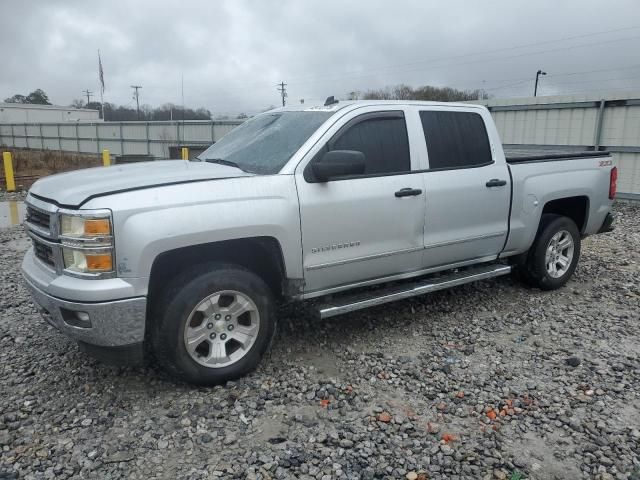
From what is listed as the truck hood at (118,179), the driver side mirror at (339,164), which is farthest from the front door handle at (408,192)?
the truck hood at (118,179)

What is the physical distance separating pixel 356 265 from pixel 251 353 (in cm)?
104

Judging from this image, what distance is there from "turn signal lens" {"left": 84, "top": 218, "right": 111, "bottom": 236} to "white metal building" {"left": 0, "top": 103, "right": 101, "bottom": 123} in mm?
65628

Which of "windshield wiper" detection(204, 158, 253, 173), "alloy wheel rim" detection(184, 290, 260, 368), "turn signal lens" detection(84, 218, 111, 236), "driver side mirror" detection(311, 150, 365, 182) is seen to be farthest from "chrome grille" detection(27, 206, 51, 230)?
"driver side mirror" detection(311, 150, 365, 182)

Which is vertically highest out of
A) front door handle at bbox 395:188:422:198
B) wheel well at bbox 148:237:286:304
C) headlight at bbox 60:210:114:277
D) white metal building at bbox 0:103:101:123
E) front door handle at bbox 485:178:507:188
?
white metal building at bbox 0:103:101:123

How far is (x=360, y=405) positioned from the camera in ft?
11.5

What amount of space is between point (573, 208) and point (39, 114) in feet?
235

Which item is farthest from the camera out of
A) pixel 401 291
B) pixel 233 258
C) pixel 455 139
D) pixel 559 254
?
pixel 559 254

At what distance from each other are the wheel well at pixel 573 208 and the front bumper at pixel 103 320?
4.39 metres

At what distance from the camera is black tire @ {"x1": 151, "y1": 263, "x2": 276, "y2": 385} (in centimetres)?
340

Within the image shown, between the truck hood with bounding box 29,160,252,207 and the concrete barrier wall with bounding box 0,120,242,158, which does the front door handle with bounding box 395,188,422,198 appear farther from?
the concrete barrier wall with bounding box 0,120,242,158

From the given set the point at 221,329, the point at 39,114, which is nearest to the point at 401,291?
the point at 221,329

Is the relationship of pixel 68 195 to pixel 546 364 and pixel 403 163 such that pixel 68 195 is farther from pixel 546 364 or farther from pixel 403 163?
pixel 546 364

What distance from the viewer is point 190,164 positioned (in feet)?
14.0

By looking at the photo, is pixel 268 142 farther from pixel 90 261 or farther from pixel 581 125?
pixel 581 125
